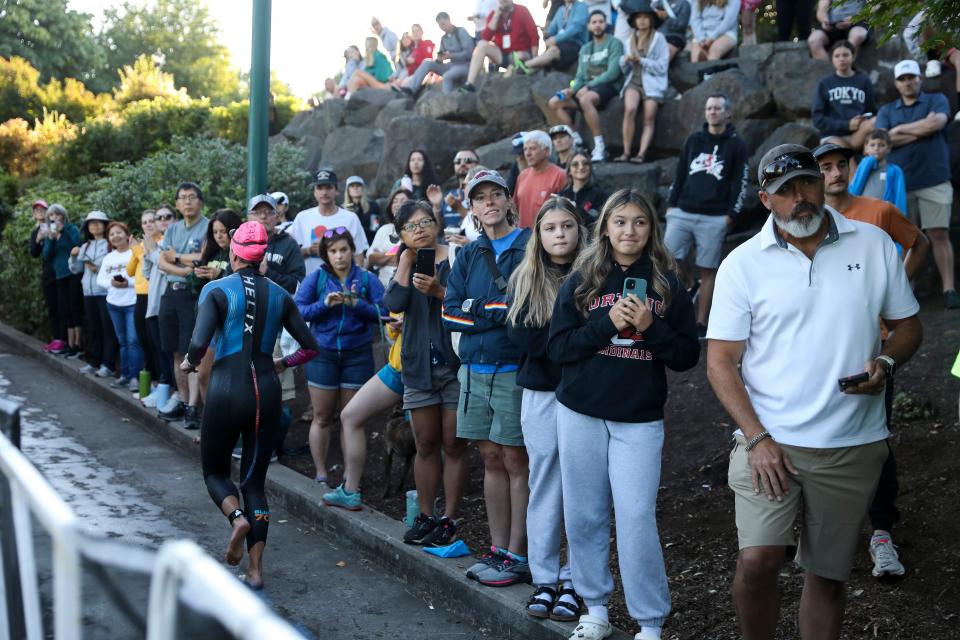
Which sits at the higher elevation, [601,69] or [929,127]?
[601,69]

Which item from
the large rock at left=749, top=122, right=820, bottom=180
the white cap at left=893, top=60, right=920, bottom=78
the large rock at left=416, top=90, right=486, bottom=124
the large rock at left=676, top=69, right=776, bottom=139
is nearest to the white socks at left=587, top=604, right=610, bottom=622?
the white cap at left=893, top=60, right=920, bottom=78

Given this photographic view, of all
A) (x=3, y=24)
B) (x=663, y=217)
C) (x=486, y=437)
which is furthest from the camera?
(x=3, y=24)

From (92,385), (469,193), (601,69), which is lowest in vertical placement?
(92,385)

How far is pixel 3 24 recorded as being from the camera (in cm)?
4928

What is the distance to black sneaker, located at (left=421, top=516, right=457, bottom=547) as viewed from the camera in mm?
6492

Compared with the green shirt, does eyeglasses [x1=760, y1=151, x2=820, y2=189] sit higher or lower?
lower

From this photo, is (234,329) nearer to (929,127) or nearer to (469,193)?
(469,193)

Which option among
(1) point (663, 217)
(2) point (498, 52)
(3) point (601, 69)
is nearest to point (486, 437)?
(1) point (663, 217)

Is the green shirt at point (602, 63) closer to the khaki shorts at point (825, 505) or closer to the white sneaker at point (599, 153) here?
the white sneaker at point (599, 153)

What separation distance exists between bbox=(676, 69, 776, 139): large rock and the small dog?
6.83 meters

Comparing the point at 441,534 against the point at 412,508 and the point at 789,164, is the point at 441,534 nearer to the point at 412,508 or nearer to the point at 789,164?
the point at 412,508

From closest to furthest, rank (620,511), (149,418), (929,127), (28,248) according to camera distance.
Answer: (620,511) → (929,127) → (149,418) → (28,248)

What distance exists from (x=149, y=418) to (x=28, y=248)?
23.0 feet

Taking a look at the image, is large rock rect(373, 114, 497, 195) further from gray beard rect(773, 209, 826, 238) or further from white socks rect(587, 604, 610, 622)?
gray beard rect(773, 209, 826, 238)
